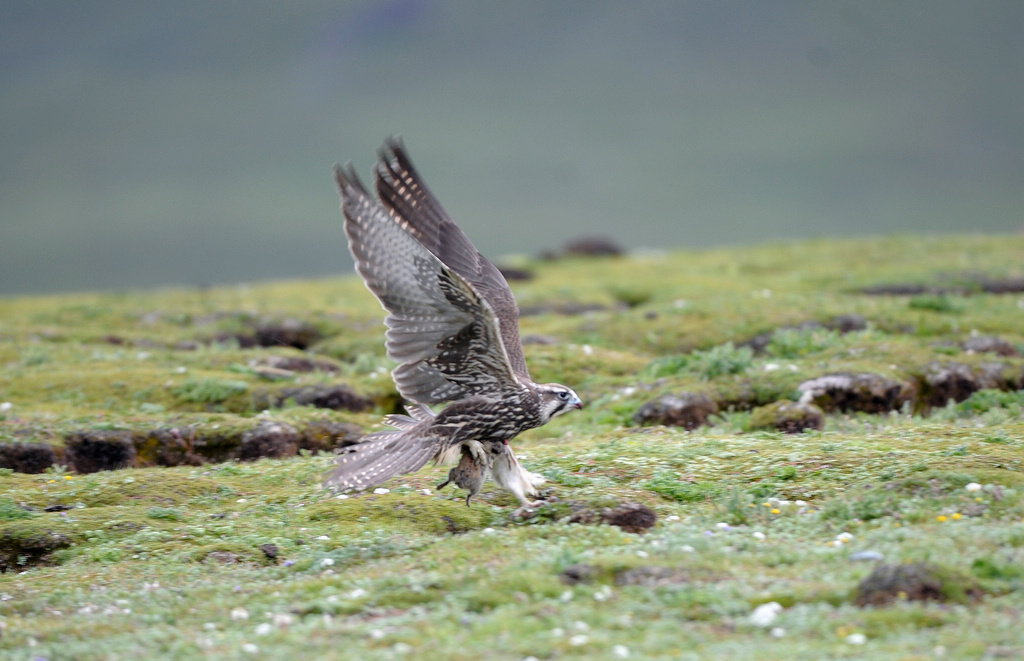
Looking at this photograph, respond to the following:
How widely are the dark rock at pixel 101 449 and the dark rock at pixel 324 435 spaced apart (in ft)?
7.11

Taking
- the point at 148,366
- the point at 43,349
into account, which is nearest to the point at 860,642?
the point at 148,366

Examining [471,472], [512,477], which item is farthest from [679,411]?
[471,472]

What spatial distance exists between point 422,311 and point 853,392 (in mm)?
7055

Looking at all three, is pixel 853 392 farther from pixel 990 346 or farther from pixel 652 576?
pixel 652 576

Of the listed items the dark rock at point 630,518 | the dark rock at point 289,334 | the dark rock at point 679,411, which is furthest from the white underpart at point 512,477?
the dark rock at point 289,334

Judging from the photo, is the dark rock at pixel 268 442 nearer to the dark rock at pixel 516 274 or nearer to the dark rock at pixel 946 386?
the dark rock at pixel 946 386

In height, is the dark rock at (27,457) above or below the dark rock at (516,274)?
below

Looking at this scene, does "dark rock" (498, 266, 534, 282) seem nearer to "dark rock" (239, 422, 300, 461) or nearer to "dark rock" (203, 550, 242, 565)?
"dark rock" (239, 422, 300, 461)

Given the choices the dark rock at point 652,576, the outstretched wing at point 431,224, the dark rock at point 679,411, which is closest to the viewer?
the dark rock at point 652,576

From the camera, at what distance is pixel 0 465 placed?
40.6 feet

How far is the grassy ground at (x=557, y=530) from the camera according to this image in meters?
6.75

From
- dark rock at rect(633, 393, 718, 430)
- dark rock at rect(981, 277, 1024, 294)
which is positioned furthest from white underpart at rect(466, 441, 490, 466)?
dark rock at rect(981, 277, 1024, 294)

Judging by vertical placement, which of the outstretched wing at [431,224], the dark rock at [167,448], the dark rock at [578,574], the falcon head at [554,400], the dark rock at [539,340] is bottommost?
the dark rock at [578,574]

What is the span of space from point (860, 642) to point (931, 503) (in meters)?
2.85
